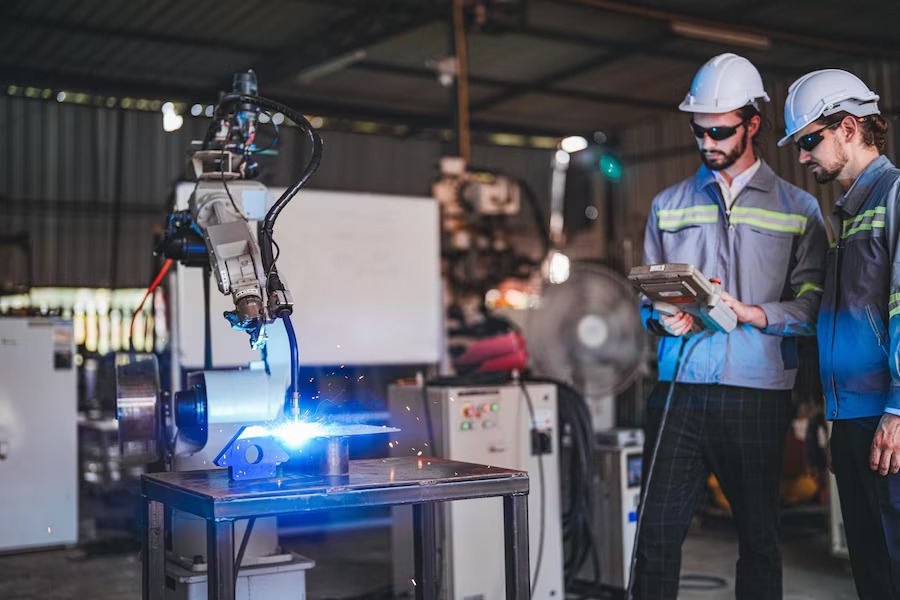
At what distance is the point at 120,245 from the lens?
35.5ft

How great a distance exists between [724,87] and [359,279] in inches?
123

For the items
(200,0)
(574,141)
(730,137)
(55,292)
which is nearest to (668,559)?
(730,137)

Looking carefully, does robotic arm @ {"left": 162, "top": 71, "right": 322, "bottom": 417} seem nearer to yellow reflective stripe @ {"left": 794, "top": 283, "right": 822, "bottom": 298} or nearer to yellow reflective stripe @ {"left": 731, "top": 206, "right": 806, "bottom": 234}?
yellow reflective stripe @ {"left": 731, "top": 206, "right": 806, "bottom": 234}

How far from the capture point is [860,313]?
2432mm

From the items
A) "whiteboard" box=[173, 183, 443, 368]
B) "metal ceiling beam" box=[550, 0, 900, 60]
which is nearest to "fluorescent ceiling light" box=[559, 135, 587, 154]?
"metal ceiling beam" box=[550, 0, 900, 60]

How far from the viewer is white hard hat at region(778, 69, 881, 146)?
2.50 metres

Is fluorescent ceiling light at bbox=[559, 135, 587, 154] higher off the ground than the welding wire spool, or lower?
higher

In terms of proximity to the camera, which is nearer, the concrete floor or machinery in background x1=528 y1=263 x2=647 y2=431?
the concrete floor

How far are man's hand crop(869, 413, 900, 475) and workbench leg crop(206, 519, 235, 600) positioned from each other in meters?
1.39

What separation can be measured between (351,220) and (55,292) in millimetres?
5446

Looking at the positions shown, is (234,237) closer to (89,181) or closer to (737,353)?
(737,353)

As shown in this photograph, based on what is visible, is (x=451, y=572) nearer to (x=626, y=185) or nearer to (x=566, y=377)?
(x=566, y=377)

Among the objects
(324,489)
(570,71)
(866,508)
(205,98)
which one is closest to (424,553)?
(324,489)

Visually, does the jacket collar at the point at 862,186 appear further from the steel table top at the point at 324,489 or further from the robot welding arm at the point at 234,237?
the robot welding arm at the point at 234,237
